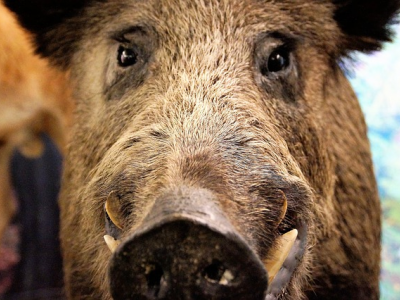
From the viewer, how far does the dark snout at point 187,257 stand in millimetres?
1080

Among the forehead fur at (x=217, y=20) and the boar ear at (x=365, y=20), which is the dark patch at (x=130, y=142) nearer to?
the forehead fur at (x=217, y=20)

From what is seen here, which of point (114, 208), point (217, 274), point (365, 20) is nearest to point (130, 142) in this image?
point (114, 208)

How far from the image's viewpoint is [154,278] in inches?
46.0

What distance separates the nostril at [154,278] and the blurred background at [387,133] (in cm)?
226

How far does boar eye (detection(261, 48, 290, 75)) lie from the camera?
1.82m

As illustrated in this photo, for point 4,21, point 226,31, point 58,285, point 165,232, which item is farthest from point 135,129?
point 58,285

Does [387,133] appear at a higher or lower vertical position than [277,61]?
lower

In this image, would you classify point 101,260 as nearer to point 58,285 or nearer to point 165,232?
point 165,232

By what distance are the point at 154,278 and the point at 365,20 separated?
4.47ft

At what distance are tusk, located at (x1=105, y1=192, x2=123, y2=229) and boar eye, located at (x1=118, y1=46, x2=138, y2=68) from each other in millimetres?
602

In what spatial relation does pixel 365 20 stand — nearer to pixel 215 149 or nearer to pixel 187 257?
pixel 215 149

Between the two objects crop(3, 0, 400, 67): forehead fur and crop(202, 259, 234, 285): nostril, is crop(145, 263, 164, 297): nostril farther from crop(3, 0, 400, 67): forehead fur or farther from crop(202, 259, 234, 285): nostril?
crop(3, 0, 400, 67): forehead fur

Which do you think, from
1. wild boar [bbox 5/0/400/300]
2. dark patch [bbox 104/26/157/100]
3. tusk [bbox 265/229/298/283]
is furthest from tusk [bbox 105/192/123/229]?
dark patch [bbox 104/26/157/100]

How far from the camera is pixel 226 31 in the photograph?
1.77 meters
